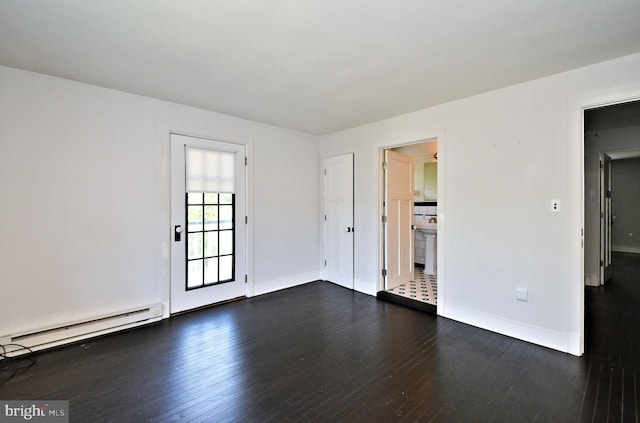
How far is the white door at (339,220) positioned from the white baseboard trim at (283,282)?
283 millimetres

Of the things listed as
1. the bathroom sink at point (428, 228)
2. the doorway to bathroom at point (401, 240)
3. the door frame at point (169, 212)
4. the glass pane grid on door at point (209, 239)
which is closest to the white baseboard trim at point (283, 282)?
the door frame at point (169, 212)

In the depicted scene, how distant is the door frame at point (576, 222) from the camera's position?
8.04 ft

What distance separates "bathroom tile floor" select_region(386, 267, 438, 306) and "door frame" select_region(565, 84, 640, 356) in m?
1.37

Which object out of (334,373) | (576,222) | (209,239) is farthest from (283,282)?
(576,222)

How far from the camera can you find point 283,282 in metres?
4.42

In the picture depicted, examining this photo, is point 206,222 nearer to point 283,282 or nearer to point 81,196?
point 81,196

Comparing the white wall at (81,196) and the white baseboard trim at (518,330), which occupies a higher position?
the white wall at (81,196)

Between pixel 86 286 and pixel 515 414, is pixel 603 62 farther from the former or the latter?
pixel 86 286

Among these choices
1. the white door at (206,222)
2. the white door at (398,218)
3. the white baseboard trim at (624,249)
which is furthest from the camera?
the white baseboard trim at (624,249)

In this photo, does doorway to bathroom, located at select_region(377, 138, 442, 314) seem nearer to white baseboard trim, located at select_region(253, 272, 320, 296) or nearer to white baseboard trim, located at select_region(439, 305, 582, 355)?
white baseboard trim, located at select_region(439, 305, 582, 355)

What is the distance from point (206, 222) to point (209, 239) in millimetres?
223

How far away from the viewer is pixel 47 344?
8.42 feet

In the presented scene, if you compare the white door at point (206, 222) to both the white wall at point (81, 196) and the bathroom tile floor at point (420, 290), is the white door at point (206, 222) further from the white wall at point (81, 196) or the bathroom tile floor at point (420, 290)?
the bathroom tile floor at point (420, 290)

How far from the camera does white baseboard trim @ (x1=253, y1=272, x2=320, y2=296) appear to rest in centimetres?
412
